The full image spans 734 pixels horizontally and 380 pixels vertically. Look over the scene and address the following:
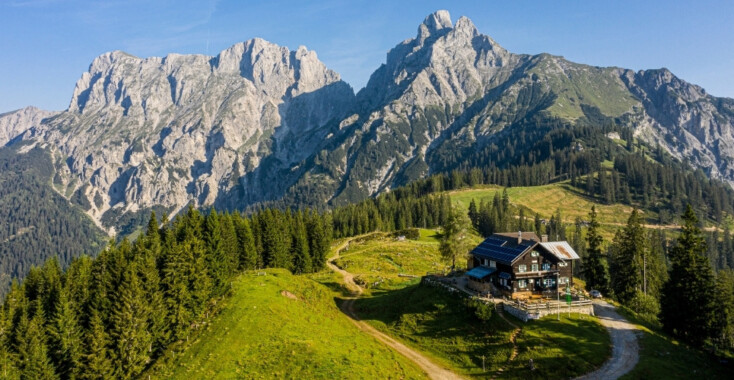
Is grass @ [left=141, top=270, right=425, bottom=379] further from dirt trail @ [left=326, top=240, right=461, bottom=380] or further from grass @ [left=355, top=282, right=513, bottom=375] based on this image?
grass @ [left=355, top=282, right=513, bottom=375]

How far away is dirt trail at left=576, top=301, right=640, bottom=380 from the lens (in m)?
40.4

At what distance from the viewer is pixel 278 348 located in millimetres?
43438

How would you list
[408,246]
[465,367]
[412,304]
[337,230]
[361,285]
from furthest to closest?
[337,230]
[408,246]
[361,285]
[412,304]
[465,367]

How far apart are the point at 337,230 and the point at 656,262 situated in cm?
11749

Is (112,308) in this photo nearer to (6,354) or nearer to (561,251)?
(6,354)

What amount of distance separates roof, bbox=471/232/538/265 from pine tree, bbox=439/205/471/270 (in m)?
7.69

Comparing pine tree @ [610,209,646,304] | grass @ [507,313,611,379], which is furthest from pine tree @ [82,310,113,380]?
pine tree @ [610,209,646,304]

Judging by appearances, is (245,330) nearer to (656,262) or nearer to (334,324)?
(334,324)

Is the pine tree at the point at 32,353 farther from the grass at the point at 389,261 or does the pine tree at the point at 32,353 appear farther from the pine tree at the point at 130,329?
the grass at the point at 389,261

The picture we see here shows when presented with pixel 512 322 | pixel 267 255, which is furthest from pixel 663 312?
pixel 267 255

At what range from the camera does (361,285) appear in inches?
3381

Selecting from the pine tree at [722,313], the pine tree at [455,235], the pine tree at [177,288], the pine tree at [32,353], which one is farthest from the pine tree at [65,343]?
the pine tree at [722,313]

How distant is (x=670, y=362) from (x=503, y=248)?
88.0ft

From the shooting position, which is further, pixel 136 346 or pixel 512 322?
pixel 512 322
